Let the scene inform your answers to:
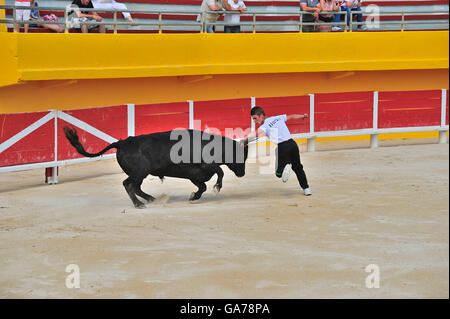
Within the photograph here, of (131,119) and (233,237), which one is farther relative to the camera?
(131,119)

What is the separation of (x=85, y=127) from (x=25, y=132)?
954mm

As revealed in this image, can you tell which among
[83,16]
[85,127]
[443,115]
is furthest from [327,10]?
[85,127]

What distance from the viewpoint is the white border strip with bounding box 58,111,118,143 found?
11008mm

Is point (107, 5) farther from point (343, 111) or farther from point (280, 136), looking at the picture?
point (280, 136)

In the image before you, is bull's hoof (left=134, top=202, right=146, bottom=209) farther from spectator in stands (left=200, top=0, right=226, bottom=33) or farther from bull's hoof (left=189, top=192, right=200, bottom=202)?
spectator in stands (left=200, top=0, right=226, bottom=33)

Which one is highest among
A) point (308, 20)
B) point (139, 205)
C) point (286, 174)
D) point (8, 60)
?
point (308, 20)

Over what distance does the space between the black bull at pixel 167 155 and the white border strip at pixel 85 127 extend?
2251 mm

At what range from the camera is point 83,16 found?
474 inches

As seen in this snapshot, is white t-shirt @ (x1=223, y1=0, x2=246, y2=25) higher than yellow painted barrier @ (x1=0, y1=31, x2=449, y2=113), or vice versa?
white t-shirt @ (x1=223, y1=0, x2=246, y2=25)

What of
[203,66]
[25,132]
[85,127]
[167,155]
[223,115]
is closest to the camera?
[167,155]

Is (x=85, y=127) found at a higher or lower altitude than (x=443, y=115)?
higher

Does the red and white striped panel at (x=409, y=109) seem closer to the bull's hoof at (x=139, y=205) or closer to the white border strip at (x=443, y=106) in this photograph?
the white border strip at (x=443, y=106)

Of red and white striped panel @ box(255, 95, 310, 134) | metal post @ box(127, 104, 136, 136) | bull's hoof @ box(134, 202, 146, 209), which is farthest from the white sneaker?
red and white striped panel @ box(255, 95, 310, 134)

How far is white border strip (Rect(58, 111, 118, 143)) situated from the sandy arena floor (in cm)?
55
